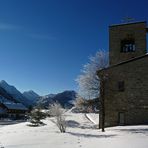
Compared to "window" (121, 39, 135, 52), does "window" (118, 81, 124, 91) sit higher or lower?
lower

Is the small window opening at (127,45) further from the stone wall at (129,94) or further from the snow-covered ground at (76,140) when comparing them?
Result: the snow-covered ground at (76,140)

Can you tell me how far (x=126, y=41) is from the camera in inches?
1575

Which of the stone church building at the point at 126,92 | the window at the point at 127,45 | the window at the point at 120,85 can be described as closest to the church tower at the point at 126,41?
the window at the point at 127,45

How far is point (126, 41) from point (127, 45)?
0.60 metres

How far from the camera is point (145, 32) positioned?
128 ft

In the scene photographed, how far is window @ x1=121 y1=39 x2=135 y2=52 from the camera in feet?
130

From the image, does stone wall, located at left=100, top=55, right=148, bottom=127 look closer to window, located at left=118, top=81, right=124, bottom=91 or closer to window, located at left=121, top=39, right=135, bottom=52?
window, located at left=118, top=81, right=124, bottom=91

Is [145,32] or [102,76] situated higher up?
[145,32]

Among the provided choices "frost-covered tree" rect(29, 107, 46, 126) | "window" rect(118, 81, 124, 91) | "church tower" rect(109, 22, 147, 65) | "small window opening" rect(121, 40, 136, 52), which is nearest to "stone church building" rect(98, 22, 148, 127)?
"window" rect(118, 81, 124, 91)

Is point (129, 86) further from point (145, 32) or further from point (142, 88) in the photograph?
point (145, 32)

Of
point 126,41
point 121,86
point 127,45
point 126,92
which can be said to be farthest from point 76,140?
point 127,45

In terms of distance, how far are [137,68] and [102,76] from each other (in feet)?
11.9

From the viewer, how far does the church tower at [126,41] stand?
39.2 m

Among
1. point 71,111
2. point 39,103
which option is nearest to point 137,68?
point 39,103
